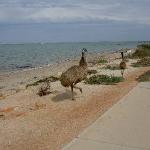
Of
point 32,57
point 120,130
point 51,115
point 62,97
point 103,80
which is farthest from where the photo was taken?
point 32,57

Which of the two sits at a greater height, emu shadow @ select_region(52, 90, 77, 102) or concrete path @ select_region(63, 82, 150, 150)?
concrete path @ select_region(63, 82, 150, 150)

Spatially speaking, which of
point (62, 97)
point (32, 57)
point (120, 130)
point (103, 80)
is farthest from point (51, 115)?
point (32, 57)

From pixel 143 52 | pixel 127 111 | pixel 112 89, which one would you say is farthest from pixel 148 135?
pixel 143 52

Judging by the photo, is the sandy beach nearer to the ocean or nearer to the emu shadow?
the emu shadow

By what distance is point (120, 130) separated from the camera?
27.8 ft

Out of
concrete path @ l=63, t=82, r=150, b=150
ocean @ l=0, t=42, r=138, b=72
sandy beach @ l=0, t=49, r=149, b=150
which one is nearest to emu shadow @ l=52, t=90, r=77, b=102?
→ sandy beach @ l=0, t=49, r=149, b=150

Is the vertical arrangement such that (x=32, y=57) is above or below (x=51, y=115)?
below

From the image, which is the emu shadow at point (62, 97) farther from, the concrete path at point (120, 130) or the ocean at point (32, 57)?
the ocean at point (32, 57)

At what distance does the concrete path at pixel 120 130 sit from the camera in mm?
7512

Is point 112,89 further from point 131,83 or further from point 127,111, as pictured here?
point 127,111

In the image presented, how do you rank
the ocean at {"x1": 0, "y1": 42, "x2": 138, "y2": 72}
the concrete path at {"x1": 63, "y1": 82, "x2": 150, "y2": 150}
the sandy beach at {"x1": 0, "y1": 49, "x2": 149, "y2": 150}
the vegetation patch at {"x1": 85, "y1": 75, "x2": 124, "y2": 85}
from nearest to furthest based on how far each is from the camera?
the concrete path at {"x1": 63, "y1": 82, "x2": 150, "y2": 150}
the sandy beach at {"x1": 0, "y1": 49, "x2": 149, "y2": 150}
the vegetation patch at {"x1": 85, "y1": 75, "x2": 124, "y2": 85}
the ocean at {"x1": 0, "y1": 42, "x2": 138, "y2": 72}

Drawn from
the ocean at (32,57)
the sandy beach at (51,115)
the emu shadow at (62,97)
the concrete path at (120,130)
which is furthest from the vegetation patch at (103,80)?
the ocean at (32,57)

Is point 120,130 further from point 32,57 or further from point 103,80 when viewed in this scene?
point 32,57

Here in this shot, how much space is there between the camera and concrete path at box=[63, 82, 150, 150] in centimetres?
751
